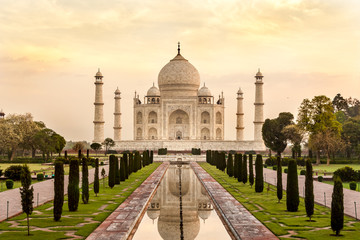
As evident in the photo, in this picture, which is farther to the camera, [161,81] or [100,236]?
[161,81]

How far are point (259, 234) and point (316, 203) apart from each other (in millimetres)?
5190

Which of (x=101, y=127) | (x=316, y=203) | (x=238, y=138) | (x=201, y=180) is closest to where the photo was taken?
(x=316, y=203)

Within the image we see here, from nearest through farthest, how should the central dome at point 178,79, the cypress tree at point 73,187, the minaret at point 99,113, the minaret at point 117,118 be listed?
the cypress tree at point 73,187 < the minaret at point 99,113 < the minaret at point 117,118 < the central dome at point 178,79

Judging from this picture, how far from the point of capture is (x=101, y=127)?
2194 inches

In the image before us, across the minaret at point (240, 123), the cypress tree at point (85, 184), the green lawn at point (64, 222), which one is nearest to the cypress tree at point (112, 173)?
the green lawn at point (64, 222)

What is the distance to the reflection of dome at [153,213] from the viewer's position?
1258 centimetres

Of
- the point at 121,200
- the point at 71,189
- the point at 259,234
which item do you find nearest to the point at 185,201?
the point at 121,200

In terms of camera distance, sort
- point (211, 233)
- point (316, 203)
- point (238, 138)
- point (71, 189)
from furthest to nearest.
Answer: point (238, 138) → point (316, 203) → point (71, 189) → point (211, 233)

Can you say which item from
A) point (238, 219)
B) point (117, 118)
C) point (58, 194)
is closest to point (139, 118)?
point (117, 118)

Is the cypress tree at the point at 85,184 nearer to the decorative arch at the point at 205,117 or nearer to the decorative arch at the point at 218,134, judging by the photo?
the decorative arch at the point at 205,117


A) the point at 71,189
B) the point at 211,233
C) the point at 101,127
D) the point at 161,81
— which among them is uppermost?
the point at 161,81

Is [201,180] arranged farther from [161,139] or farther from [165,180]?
[161,139]

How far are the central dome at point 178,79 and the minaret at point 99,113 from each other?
9972mm

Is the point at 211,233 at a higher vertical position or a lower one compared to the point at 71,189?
lower
